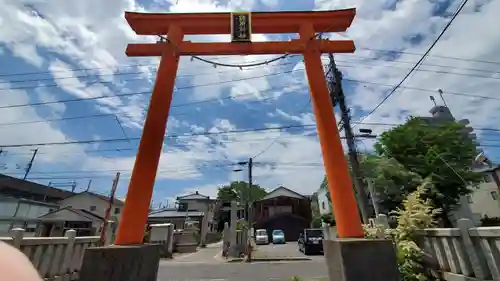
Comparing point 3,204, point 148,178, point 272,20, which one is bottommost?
point 148,178

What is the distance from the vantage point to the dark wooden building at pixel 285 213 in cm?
3656

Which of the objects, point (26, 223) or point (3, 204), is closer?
point (3, 204)

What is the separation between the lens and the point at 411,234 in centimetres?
611

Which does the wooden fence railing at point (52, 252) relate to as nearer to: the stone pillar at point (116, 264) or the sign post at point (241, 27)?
the stone pillar at point (116, 264)

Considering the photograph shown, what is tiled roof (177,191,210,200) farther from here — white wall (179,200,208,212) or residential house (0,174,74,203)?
residential house (0,174,74,203)

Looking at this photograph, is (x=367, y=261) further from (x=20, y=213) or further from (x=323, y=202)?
(x=323, y=202)

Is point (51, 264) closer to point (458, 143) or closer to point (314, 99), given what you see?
point (314, 99)

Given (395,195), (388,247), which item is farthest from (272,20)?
(395,195)

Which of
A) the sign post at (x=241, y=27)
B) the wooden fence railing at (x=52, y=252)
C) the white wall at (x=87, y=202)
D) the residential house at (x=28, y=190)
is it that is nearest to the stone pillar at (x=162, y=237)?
the wooden fence railing at (x=52, y=252)

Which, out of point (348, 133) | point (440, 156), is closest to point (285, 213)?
point (440, 156)

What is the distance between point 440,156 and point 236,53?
14.6 meters

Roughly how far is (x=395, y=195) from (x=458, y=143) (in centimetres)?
513

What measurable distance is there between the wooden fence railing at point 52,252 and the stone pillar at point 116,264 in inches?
45.5

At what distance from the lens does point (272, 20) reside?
6410 millimetres
